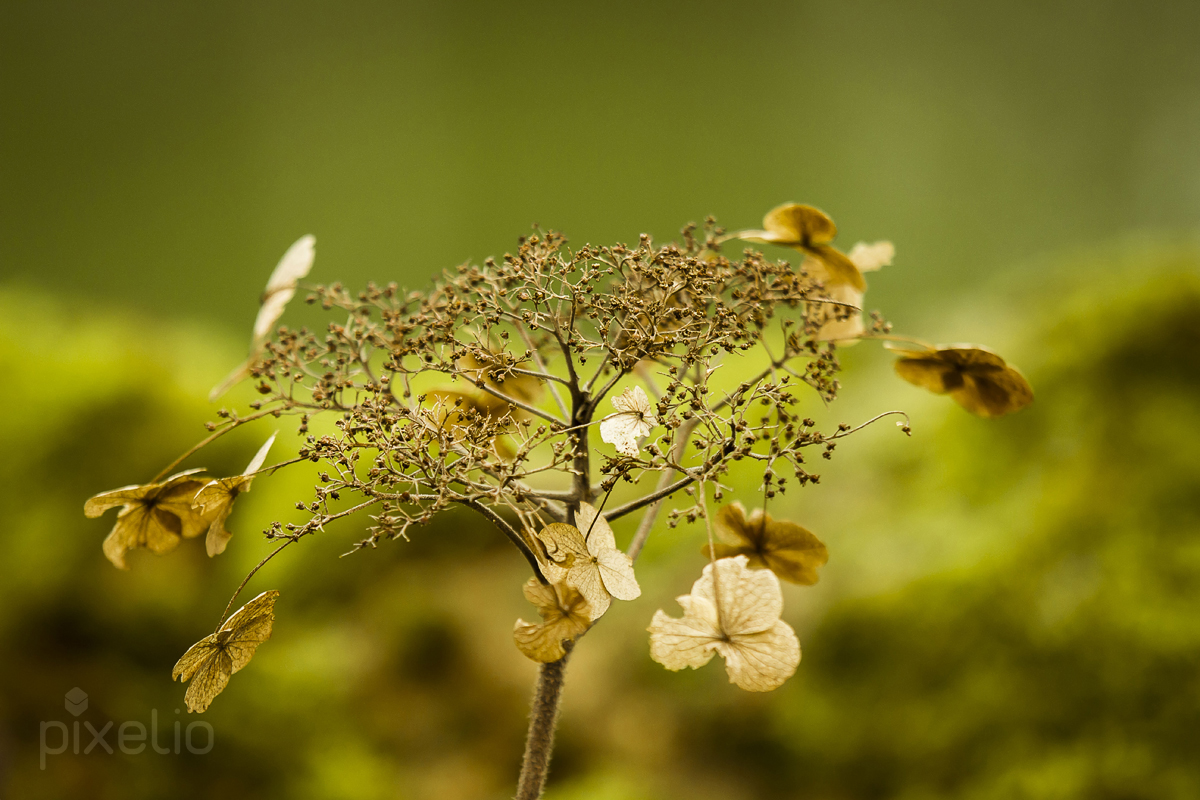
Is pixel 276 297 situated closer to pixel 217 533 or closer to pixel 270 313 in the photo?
pixel 270 313

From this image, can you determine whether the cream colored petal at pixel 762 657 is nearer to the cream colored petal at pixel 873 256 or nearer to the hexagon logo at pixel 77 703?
the cream colored petal at pixel 873 256

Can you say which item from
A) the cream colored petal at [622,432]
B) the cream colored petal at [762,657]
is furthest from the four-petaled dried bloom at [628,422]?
the cream colored petal at [762,657]

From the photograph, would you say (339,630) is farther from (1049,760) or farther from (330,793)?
(1049,760)

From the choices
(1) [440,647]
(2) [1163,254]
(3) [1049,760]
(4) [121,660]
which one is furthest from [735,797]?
(2) [1163,254]

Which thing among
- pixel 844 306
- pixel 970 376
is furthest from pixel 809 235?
pixel 970 376

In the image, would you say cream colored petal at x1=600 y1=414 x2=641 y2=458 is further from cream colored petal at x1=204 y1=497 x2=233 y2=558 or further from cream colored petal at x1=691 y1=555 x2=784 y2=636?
cream colored petal at x1=204 y1=497 x2=233 y2=558
